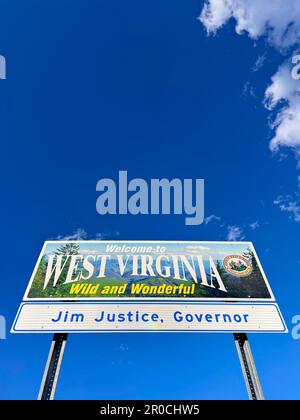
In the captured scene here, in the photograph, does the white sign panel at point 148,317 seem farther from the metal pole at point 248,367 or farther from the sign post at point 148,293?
the metal pole at point 248,367

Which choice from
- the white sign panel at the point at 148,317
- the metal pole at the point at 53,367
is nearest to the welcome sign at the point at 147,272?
the white sign panel at the point at 148,317

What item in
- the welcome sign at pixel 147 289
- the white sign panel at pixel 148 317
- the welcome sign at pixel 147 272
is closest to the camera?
the white sign panel at pixel 148 317

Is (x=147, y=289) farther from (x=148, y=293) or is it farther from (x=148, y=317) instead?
(x=148, y=317)

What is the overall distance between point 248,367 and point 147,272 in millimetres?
3841

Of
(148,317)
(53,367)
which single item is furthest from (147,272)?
(53,367)

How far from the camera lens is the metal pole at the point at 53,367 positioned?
23.5 feet

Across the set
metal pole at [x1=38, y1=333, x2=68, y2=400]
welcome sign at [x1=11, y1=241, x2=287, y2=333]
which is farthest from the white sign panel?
metal pole at [x1=38, y1=333, x2=68, y2=400]

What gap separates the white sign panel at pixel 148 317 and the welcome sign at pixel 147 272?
32 centimetres

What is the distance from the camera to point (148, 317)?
27.6 ft
